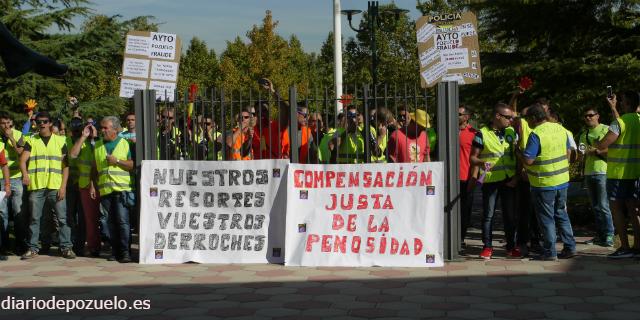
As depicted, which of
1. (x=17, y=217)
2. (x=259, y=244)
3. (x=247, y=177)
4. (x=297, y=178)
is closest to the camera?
(x=297, y=178)

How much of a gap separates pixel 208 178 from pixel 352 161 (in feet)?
5.46

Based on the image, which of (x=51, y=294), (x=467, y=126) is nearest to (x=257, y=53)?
(x=467, y=126)

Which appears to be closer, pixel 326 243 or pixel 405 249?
pixel 405 249

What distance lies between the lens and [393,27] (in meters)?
39.3

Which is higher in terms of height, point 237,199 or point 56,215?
point 237,199

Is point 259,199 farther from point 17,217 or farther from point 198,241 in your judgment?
point 17,217

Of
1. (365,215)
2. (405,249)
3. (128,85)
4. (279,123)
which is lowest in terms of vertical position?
(405,249)

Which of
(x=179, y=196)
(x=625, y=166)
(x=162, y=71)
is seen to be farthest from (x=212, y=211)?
(x=625, y=166)

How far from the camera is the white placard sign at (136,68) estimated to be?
11922 millimetres

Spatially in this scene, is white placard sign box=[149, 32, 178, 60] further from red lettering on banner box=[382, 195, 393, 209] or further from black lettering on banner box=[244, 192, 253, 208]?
red lettering on banner box=[382, 195, 393, 209]

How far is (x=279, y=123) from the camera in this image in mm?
9984

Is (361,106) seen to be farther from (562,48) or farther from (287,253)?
(562,48)

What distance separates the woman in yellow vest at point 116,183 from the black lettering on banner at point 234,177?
1223mm

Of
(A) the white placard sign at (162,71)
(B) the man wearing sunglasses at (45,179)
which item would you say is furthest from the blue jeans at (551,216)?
(B) the man wearing sunglasses at (45,179)
